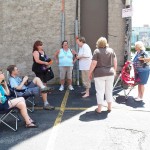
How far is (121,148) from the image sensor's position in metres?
5.37

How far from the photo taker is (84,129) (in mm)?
6387

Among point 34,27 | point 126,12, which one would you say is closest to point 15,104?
point 34,27

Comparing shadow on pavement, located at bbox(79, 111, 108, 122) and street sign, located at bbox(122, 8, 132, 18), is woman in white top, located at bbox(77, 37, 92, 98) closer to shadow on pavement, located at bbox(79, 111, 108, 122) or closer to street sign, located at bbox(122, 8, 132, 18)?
shadow on pavement, located at bbox(79, 111, 108, 122)

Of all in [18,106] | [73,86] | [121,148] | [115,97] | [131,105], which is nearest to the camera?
[121,148]

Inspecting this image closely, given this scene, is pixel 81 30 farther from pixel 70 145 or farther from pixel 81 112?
pixel 70 145

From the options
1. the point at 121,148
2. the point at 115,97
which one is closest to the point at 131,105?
the point at 115,97

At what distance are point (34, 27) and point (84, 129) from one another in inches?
244

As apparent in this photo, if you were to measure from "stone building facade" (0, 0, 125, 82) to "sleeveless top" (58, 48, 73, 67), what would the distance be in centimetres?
120

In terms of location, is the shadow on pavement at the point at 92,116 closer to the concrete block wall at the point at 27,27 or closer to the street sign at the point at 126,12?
the concrete block wall at the point at 27,27

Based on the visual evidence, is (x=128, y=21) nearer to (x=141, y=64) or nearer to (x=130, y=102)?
(x=141, y=64)

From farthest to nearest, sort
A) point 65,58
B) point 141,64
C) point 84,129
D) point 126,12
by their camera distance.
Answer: point 126,12 → point 65,58 → point 141,64 → point 84,129

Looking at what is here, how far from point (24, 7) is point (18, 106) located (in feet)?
19.7

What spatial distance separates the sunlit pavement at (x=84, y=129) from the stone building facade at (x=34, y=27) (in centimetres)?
350

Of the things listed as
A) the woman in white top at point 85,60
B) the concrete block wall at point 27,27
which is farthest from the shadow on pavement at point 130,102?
the concrete block wall at point 27,27
